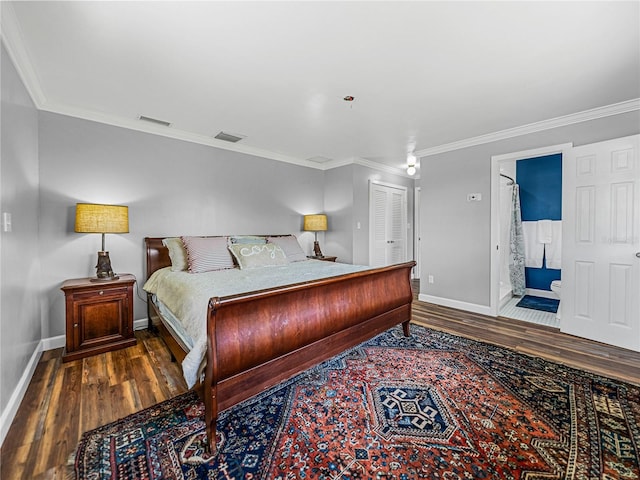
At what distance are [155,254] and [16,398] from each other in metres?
1.76

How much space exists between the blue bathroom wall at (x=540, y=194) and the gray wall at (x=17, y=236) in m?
6.60

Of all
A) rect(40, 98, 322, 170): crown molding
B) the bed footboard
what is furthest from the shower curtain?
rect(40, 98, 322, 170): crown molding

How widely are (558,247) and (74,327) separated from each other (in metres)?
6.77

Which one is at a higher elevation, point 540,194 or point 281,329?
point 540,194

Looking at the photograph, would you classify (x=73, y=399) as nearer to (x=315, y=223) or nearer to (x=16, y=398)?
(x=16, y=398)

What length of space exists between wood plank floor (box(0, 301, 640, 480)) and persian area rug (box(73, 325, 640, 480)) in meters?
0.16

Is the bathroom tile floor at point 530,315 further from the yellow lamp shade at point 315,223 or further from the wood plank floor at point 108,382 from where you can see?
the yellow lamp shade at point 315,223

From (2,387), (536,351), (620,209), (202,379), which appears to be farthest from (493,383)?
(2,387)

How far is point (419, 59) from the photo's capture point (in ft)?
6.89

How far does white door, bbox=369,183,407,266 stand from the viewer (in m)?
5.42

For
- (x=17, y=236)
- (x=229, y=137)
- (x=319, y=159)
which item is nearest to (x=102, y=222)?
(x=17, y=236)

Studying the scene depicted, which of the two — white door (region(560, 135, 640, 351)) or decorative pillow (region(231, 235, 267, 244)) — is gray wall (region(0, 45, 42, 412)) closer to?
decorative pillow (region(231, 235, 267, 244))

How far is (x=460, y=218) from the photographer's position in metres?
4.14

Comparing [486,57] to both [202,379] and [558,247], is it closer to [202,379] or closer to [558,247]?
[202,379]
